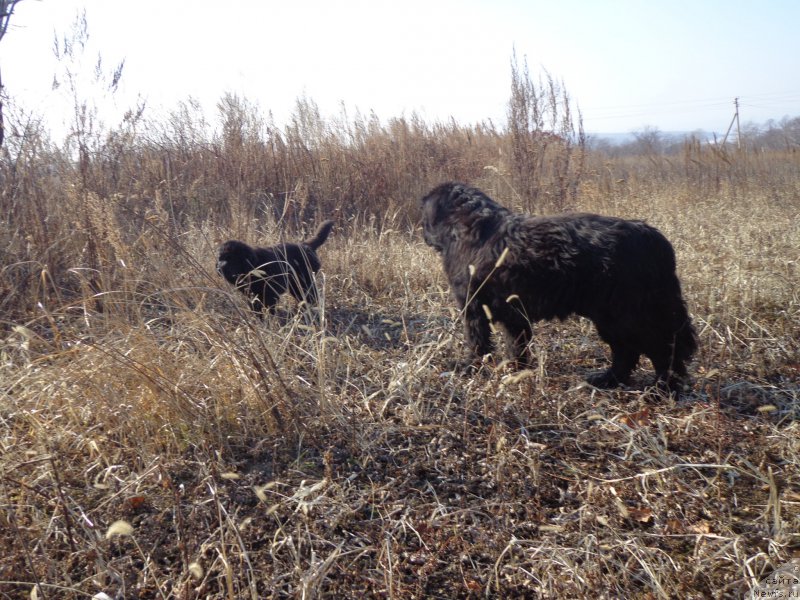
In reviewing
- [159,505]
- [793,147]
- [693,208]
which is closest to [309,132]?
[693,208]

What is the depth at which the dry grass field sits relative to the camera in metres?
2.06

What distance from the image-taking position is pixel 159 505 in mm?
2422

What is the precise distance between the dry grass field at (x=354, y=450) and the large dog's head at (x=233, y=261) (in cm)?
47

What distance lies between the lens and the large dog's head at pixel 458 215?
3908 mm

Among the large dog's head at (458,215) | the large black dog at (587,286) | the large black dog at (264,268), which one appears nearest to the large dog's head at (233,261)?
the large black dog at (264,268)

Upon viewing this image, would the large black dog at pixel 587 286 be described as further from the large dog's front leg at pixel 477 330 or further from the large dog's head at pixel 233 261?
the large dog's head at pixel 233 261

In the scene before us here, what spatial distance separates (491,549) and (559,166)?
19.9ft

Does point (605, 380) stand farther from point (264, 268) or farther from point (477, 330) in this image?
point (264, 268)

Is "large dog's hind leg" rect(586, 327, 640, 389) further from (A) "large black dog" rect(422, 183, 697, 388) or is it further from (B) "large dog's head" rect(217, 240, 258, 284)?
(B) "large dog's head" rect(217, 240, 258, 284)

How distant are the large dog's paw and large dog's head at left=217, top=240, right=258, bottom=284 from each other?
107 inches

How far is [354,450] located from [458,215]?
6.49ft

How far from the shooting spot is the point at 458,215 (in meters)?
4.12

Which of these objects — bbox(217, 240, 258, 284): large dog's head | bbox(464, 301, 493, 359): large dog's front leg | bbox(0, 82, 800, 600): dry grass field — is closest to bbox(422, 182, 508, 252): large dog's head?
bbox(464, 301, 493, 359): large dog's front leg

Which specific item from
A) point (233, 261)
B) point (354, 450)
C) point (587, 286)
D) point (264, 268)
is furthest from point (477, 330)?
point (233, 261)
